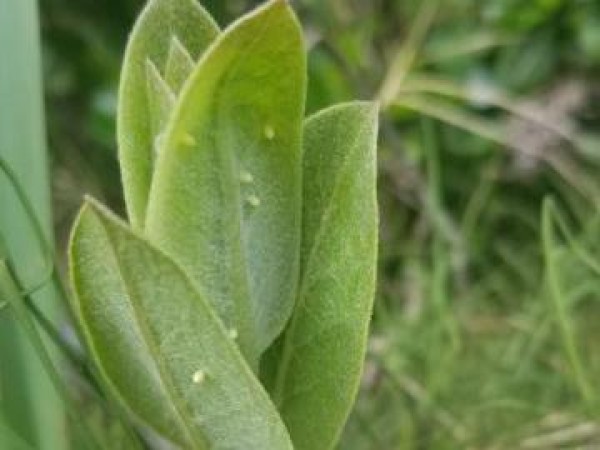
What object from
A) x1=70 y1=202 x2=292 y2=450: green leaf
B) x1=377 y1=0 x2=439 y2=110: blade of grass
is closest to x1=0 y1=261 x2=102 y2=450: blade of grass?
x1=70 y1=202 x2=292 y2=450: green leaf

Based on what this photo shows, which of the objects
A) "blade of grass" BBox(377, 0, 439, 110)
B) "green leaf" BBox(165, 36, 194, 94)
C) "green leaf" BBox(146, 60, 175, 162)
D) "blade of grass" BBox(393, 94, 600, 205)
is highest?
"blade of grass" BBox(377, 0, 439, 110)

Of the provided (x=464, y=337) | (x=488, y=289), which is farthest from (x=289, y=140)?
(x=488, y=289)

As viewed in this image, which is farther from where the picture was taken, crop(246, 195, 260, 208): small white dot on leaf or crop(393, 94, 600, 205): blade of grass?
crop(393, 94, 600, 205): blade of grass

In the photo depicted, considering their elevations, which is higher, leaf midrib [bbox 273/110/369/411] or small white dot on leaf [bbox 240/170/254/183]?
small white dot on leaf [bbox 240/170/254/183]

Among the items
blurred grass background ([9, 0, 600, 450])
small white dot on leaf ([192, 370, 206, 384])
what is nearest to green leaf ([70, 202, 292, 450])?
small white dot on leaf ([192, 370, 206, 384])

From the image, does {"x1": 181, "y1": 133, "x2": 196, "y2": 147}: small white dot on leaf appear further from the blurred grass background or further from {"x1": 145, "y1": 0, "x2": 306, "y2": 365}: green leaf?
the blurred grass background

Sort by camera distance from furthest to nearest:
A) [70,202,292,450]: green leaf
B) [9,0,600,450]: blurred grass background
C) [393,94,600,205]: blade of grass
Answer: [393,94,600,205]: blade of grass, [9,0,600,450]: blurred grass background, [70,202,292,450]: green leaf

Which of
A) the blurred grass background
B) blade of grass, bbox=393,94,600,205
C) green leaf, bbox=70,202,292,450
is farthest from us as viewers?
blade of grass, bbox=393,94,600,205
